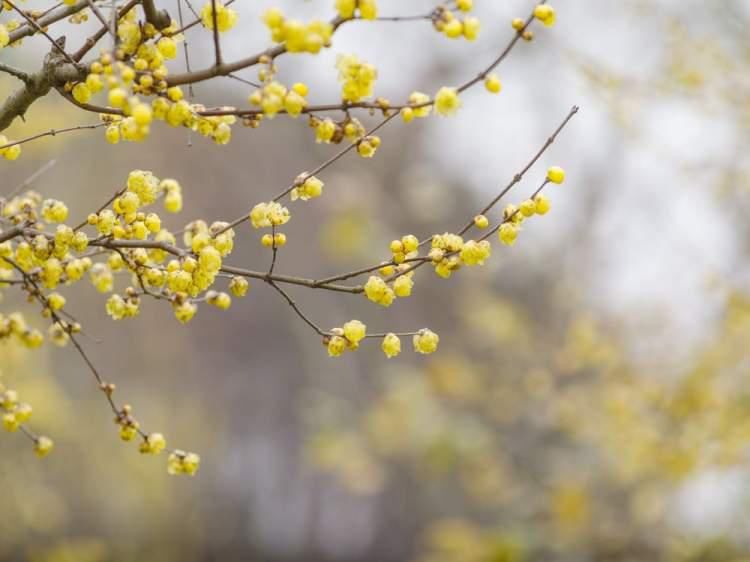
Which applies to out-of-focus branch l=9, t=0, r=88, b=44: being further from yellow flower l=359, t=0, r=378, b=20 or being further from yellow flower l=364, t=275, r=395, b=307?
yellow flower l=364, t=275, r=395, b=307

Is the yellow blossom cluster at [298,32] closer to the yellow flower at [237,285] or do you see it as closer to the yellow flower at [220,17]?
the yellow flower at [220,17]

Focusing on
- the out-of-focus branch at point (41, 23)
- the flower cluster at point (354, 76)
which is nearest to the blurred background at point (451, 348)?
the out-of-focus branch at point (41, 23)

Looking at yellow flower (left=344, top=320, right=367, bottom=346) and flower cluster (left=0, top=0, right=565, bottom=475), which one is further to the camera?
yellow flower (left=344, top=320, right=367, bottom=346)

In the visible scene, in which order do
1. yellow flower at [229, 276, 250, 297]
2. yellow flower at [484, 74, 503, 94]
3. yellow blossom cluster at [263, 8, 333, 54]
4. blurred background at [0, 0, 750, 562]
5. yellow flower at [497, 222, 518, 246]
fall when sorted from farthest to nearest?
blurred background at [0, 0, 750, 562] → yellow flower at [229, 276, 250, 297] → yellow flower at [497, 222, 518, 246] → yellow flower at [484, 74, 503, 94] → yellow blossom cluster at [263, 8, 333, 54]

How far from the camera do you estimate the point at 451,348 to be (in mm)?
7477

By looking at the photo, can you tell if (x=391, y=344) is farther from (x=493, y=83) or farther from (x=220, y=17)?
(x=220, y=17)

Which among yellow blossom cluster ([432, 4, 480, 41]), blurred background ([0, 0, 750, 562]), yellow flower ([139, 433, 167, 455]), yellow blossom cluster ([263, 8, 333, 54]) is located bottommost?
yellow flower ([139, 433, 167, 455])

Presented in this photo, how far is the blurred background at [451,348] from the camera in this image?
4141 millimetres

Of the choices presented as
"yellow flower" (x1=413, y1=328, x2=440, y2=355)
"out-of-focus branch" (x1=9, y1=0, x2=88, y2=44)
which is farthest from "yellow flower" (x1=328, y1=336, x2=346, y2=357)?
"out-of-focus branch" (x1=9, y1=0, x2=88, y2=44)

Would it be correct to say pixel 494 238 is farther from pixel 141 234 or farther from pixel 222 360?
pixel 141 234

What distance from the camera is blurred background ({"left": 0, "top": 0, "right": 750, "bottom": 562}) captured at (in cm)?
414

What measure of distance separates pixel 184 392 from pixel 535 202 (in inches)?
267

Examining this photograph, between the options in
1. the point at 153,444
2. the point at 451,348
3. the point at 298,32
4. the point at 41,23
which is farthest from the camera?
the point at 451,348

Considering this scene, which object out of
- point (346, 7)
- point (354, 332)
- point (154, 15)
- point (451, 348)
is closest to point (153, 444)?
point (354, 332)
